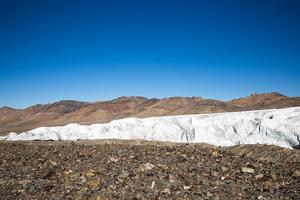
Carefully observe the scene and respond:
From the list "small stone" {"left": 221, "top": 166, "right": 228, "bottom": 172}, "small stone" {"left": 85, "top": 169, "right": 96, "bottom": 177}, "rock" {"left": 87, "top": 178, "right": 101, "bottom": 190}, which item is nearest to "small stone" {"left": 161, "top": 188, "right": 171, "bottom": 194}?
"rock" {"left": 87, "top": 178, "right": 101, "bottom": 190}

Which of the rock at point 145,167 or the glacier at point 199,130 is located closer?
the rock at point 145,167

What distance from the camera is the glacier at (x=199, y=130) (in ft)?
112

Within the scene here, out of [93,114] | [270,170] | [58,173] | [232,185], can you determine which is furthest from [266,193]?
[93,114]

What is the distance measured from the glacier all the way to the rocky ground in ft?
78.3

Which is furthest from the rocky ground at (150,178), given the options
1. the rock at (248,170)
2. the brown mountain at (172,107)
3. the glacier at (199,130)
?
the brown mountain at (172,107)

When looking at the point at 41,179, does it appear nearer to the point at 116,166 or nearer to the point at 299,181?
the point at 116,166

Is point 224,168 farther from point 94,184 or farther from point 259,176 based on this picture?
point 94,184

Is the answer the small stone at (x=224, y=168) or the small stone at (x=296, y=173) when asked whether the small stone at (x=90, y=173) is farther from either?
the small stone at (x=296, y=173)

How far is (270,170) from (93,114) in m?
155

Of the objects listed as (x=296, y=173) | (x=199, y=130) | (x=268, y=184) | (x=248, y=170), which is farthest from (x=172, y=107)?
(x=268, y=184)

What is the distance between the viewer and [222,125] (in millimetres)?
41844

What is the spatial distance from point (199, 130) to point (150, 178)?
33587 millimetres

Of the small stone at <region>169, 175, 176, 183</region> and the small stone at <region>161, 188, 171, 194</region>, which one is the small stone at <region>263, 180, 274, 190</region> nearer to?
the small stone at <region>169, 175, 176, 183</region>

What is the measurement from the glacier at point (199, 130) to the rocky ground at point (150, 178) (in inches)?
940
